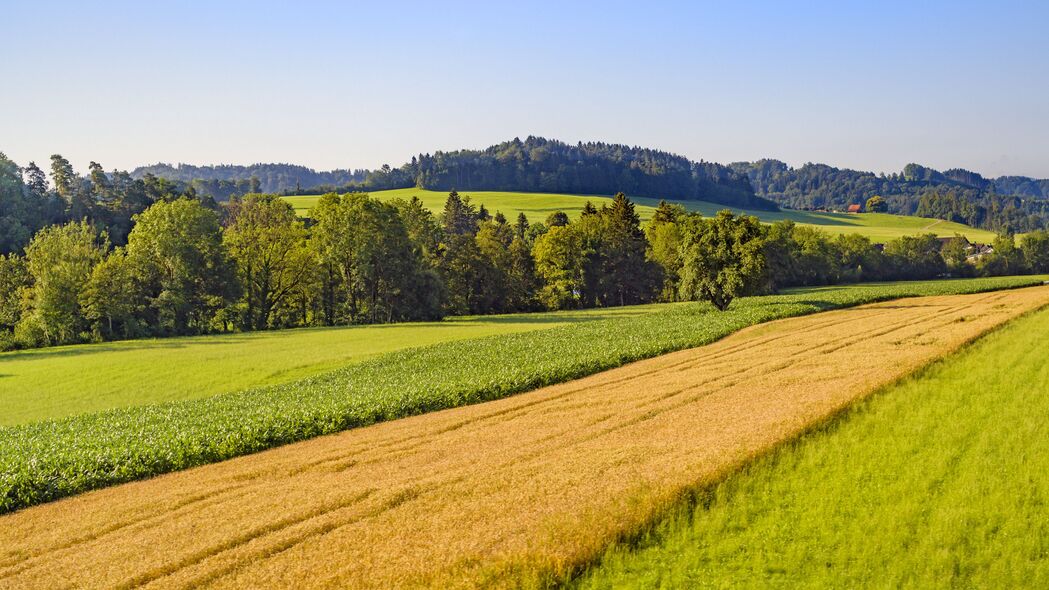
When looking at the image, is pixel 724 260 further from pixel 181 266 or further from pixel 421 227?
pixel 181 266

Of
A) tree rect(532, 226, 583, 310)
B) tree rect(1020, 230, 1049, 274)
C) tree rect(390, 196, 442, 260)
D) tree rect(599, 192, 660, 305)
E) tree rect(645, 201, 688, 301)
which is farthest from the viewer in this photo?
tree rect(1020, 230, 1049, 274)

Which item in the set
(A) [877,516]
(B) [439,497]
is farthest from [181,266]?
(A) [877,516]

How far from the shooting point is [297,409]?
955 inches

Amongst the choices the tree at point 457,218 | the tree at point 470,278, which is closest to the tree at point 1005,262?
the tree at point 470,278

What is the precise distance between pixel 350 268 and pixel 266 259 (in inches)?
366

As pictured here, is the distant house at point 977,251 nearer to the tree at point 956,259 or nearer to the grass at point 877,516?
the tree at point 956,259

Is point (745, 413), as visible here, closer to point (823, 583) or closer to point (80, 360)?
point (823, 583)

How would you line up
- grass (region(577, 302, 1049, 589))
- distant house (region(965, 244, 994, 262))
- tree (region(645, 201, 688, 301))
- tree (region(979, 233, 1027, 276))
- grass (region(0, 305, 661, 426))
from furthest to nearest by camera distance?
distant house (region(965, 244, 994, 262)) → tree (region(979, 233, 1027, 276)) → tree (region(645, 201, 688, 301)) → grass (region(0, 305, 661, 426)) → grass (region(577, 302, 1049, 589))

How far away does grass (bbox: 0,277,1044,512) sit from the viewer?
715 inches

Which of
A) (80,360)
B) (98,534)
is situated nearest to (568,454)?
(98,534)

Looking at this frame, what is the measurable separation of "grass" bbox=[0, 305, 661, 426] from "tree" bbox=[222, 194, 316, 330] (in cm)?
1462

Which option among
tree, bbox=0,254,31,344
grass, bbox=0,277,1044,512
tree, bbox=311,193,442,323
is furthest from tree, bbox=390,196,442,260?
grass, bbox=0,277,1044,512

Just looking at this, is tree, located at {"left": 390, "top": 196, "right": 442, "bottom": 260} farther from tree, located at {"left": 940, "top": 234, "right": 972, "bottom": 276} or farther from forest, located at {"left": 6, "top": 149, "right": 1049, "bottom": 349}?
tree, located at {"left": 940, "top": 234, "right": 972, "bottom": 276}

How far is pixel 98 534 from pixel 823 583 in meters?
13.1
